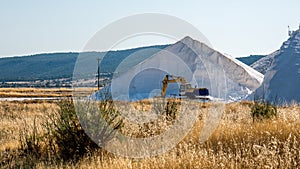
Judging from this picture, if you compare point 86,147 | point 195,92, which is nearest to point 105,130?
point 86,147

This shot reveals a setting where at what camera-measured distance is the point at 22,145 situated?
920 centimetres

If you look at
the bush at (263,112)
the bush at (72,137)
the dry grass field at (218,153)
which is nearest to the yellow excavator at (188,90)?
the bush at (263,112)

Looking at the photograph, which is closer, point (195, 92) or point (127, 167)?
point (127, 167)

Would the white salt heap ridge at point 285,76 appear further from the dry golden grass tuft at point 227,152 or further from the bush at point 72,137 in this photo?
the bush at point 72,137

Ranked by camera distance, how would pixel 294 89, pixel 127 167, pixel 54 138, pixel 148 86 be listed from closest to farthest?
pixel 127 167 < pixel 54 138 < pixel 294 89 < pixel 148 86

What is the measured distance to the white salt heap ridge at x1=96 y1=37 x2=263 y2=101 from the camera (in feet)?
133

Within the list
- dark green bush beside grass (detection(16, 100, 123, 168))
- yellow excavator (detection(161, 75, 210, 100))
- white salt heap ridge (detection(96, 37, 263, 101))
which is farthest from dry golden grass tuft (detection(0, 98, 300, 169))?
white salt heap ridge (detection(96, 37, 263, 101))

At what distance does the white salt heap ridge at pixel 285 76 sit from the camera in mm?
34188

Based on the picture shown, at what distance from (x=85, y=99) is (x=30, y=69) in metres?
193

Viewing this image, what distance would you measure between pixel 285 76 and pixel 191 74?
8.94m

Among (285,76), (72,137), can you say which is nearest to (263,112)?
(72,137)

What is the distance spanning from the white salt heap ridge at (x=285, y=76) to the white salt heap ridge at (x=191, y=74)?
344cm

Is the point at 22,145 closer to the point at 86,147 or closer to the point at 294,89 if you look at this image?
the point at 86,147

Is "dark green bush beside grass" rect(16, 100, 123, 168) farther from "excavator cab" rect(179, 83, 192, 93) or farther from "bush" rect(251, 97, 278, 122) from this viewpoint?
"excavator cab" rect(179, 83, 192, 93)
